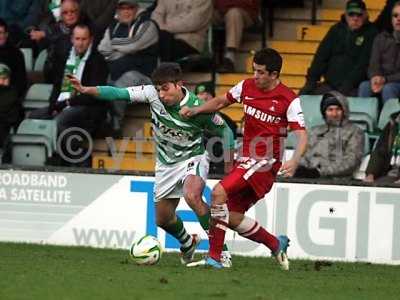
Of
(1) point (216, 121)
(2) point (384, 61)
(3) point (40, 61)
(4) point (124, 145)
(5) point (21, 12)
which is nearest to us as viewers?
(1) point (216, 121)

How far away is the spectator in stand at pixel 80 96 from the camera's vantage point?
17719 millimetres

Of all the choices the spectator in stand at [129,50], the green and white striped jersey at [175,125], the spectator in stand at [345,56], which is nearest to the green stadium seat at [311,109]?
the spectator in stand at [345,56]

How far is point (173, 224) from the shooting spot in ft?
42.3

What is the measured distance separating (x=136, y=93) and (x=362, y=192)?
3.36m

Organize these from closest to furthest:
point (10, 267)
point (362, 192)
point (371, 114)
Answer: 1. point (10, 267)
2. point (362, 192)
3. point (371, 114)

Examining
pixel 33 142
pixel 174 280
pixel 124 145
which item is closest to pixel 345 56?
pixel 124 145

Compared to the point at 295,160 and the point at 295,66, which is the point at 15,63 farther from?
the point at 295,160

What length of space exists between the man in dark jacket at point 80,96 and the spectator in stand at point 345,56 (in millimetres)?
2651

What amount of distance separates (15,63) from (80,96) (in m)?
1.12

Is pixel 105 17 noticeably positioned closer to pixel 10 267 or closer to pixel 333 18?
pixel 333 18

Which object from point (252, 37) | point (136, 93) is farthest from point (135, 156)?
point (136, 93)

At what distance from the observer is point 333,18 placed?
63.3 ft

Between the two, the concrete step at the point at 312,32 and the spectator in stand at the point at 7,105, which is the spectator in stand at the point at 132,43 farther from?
the concrete step at the point at 312,32

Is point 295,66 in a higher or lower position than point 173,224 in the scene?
higher
